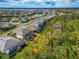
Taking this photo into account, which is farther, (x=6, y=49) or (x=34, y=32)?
(x=34, y=32)

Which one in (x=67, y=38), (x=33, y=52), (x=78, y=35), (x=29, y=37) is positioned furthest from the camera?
(x=29, y=37)

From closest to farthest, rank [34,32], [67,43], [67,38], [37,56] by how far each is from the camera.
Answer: [37,56], [67,43], [67,38], [34,32]

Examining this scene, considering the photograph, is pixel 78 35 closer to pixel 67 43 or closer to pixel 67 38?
pixel 67 38

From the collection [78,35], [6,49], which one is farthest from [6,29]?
[78,35]

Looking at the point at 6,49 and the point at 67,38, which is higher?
the point at 67,38

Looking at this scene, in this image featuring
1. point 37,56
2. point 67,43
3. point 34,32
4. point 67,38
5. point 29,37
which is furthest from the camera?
point 34,32

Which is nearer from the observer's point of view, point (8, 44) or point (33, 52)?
point (33, 52)

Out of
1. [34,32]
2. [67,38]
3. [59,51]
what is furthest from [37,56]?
[34,32]

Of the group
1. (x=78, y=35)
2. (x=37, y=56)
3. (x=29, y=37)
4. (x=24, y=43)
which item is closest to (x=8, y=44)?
(x=24, y=43)

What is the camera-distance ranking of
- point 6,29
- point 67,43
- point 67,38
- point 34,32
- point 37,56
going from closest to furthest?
point 37,56 → point 67,43 → point 67,38 → point 34,32 → point 6,29
